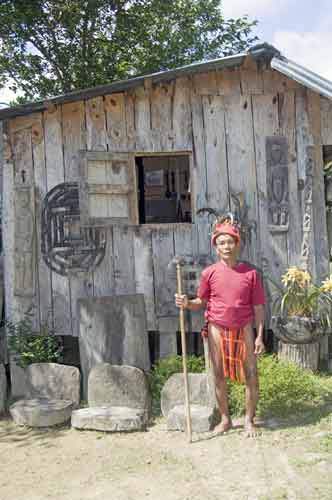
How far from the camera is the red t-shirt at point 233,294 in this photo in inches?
183

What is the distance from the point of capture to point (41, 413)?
526cm

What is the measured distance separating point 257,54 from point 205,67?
0.58 meters

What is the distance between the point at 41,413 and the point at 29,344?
1.11 meters

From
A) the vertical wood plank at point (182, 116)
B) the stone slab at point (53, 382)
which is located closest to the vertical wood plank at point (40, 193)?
the stone slab at point (53, 382)

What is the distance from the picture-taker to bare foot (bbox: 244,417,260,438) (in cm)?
459

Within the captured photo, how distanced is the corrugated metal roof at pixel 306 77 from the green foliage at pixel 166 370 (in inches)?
125

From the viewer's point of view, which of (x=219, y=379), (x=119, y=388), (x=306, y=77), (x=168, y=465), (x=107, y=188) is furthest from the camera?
(x=107, y=188)

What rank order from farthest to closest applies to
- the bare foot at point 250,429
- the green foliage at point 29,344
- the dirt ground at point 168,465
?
the green foliage at point 29,344, the bare foot at point 250,429, the dirt ground at point 168,465

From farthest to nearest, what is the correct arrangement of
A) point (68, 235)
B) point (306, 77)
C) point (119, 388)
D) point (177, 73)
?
point (68, 235) → point (177, 73) → point (119, 388) → point (306, 77)

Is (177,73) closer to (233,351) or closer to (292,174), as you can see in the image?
(292,174)

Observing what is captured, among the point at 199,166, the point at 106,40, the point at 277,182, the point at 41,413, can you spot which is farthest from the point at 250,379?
the point at 106,40

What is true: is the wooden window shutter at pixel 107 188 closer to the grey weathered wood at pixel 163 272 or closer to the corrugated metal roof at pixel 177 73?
the grey weathered wood at pixel 163 272

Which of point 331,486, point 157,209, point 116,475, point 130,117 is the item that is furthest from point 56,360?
point 157,209

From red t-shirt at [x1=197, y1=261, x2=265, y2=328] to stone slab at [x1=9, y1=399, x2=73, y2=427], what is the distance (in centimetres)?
187
